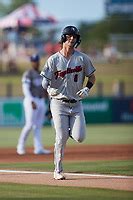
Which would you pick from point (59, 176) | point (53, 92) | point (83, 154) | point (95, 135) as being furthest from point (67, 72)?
point (95, 135)

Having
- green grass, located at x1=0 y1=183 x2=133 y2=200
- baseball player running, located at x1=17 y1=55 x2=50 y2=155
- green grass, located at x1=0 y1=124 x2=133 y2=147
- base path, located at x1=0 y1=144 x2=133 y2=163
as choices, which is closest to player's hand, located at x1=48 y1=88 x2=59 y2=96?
green grass, located at x1=0 y1=183 x2=133 y2=200

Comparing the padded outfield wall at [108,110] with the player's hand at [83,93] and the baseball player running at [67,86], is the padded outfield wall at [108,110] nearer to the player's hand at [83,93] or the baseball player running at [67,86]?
the baseball player running at [67,86]

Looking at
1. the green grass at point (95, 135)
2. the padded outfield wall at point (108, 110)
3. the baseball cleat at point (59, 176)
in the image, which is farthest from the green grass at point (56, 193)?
the padded outfield wall at point (108, 110)

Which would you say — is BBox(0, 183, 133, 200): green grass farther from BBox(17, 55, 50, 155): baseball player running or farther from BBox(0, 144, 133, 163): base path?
BBox(17, 55, 50, 155): baseball player running

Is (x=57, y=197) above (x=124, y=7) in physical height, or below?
below

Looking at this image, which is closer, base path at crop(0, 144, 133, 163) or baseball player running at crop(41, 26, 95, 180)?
baseball player running at crop(41, 26, 95, 180)

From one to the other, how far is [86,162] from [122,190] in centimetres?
458

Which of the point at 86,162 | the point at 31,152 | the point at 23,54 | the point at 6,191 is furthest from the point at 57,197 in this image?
the point at 23,54

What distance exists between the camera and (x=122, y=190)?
10242 millimetres

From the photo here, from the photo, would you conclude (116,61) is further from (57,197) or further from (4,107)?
(57,197)

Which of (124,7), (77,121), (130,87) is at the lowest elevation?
(130,87)

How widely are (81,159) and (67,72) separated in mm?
4485

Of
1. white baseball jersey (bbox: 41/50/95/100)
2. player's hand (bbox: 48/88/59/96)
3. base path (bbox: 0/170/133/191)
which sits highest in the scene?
white baseball jersey (bbox: 41/50/95/100)

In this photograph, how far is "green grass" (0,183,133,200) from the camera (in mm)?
9656
